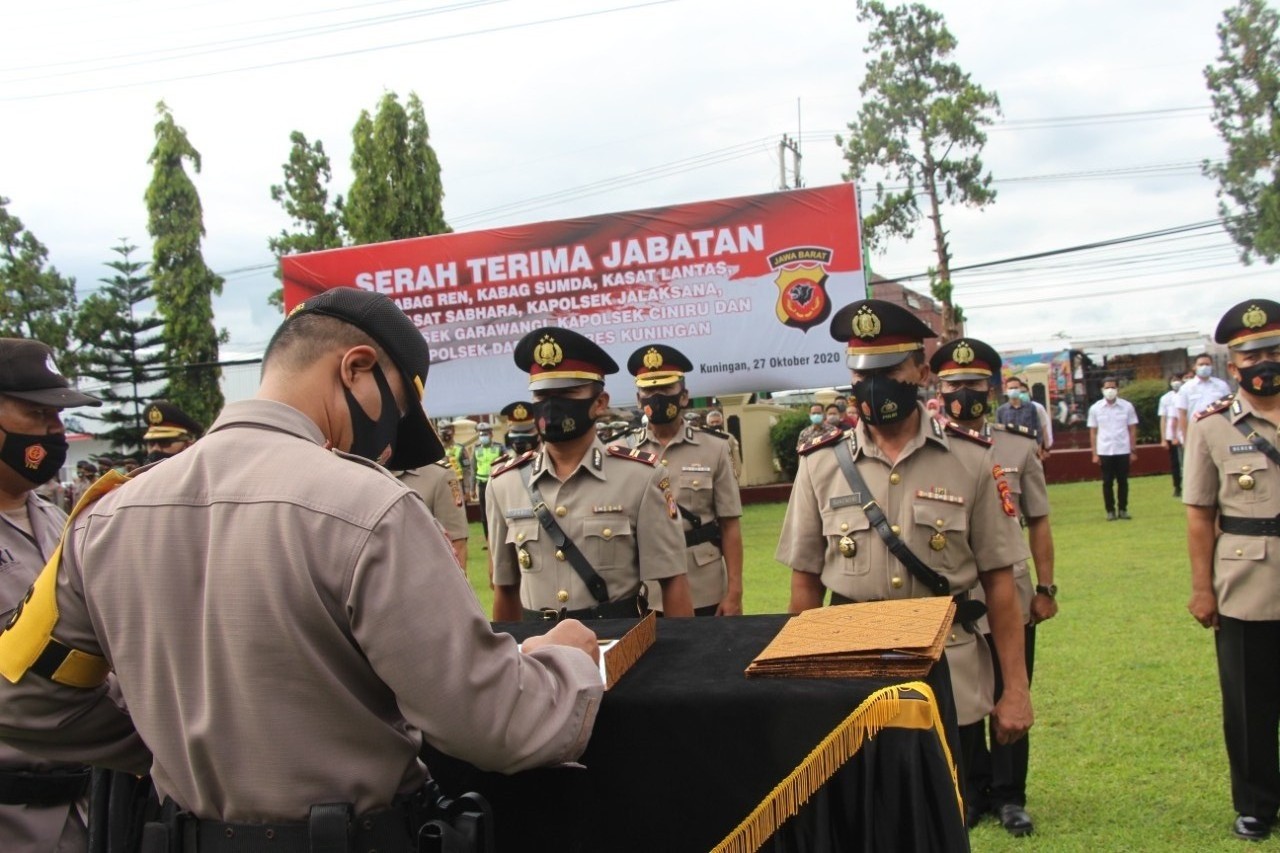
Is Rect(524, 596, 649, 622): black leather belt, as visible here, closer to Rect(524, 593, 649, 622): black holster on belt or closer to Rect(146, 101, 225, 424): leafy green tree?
Rect(524, 593, 649, 622): black holster on belt

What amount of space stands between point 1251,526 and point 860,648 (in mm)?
3198

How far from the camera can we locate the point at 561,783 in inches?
76.3

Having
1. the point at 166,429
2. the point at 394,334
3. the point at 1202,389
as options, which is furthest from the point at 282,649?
the point at 1202,389

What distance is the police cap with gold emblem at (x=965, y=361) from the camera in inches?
224

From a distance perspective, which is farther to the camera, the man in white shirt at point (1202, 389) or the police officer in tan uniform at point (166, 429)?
the man in white shirt at point (1202, 389)

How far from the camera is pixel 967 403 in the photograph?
5.63 m

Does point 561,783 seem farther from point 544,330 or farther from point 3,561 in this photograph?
point 544,330

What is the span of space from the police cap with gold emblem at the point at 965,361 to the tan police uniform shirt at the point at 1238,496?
1.32 m

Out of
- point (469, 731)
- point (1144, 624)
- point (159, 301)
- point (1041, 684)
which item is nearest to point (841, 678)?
point (469, 731)

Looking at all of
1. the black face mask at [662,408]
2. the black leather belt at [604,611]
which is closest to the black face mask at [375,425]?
the black leather belt at [604,611]

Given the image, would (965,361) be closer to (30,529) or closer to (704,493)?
(704,493)

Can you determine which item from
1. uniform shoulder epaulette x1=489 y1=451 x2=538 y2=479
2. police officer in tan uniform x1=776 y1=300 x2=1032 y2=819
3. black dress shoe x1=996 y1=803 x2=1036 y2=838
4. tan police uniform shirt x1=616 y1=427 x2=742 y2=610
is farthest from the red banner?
police officer in tan uniform x1=776 y1=300 x2=1032 y2=819

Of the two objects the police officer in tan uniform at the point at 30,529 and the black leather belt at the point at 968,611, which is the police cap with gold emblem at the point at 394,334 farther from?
the black leather belt at the point at 968,611

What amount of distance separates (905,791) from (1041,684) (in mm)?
5297
